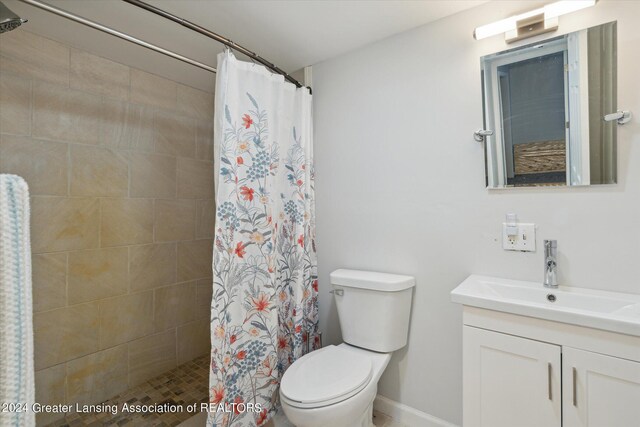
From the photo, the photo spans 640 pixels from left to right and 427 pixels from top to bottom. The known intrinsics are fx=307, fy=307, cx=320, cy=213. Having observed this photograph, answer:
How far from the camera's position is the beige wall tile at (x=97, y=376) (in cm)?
186

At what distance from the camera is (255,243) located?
1.62 m

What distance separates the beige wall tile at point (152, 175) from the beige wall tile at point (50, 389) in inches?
44.6

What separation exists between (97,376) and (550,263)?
8.64 ft

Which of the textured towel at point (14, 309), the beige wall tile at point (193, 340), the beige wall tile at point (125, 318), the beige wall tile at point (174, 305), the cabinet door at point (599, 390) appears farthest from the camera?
the beige wall tile at point (193, 340)

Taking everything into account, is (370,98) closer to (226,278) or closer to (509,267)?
(509,267)

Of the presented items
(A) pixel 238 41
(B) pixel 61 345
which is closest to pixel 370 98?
(A) pixel 238 41

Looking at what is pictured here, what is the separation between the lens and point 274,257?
1.70 metres

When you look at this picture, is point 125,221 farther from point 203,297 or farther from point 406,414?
point 406,414

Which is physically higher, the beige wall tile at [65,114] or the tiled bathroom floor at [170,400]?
the beige wall tile at [65,114]

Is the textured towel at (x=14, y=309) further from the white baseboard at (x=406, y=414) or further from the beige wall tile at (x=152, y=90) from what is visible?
the beige wall tile at (x=152, y=90)

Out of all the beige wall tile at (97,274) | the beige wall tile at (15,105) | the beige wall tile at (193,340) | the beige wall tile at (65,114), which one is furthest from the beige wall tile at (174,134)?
the beige wall tile at (193,340)

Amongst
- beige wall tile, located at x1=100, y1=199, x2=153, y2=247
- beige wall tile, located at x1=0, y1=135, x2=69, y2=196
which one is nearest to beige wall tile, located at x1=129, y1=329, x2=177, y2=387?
beige wall tile, located at x1=100, y1=199, x2=153, y2=247

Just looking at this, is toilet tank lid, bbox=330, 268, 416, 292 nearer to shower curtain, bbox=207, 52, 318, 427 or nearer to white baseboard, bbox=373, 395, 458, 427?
shower curtain, bbox=207, 52, 318, 427

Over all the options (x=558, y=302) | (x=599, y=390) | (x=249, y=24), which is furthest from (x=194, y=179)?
(x=599, y=390)
